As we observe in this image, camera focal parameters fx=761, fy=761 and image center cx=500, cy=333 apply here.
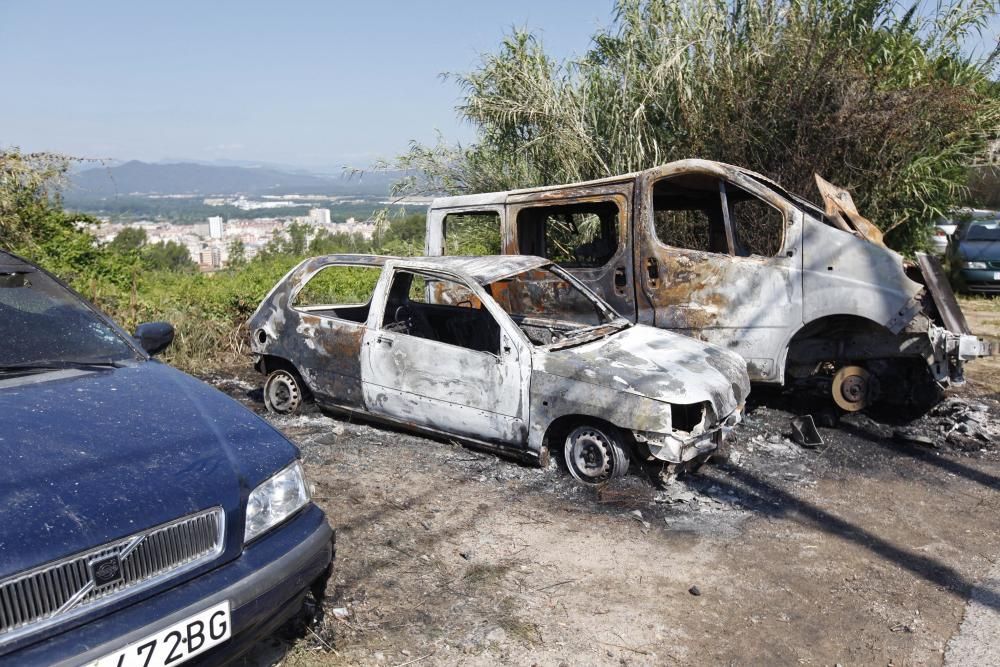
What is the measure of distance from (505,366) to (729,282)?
7.21 ft

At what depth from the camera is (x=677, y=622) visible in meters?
3.37

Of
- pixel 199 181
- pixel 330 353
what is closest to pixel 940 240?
pixel 330 353

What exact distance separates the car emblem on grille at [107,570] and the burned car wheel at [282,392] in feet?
13.3

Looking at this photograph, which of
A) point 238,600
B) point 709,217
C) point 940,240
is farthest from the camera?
point 940,240

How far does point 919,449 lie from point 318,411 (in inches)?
186

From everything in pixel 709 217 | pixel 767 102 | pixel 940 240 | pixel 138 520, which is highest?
pixel 767 102

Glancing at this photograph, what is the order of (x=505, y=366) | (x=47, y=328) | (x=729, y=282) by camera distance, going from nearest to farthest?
(x=47, y=328), (x=505, y=366), (x=729, y=282)

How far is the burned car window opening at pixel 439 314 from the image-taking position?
5773 millimetres

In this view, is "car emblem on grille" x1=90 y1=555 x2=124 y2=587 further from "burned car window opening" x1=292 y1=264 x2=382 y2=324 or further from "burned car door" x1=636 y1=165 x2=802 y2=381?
"burned car window opening" x1=292 y1=264 x2=382 y2=324

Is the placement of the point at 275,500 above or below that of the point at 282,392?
above

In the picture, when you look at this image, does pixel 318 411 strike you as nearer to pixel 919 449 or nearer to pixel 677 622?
pixel 677 622

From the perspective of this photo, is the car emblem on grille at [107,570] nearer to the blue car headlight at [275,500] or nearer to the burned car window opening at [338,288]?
the blue car headlight at [275,500]

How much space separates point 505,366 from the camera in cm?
499

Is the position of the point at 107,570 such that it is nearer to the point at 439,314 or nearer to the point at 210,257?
the point at 439,314
